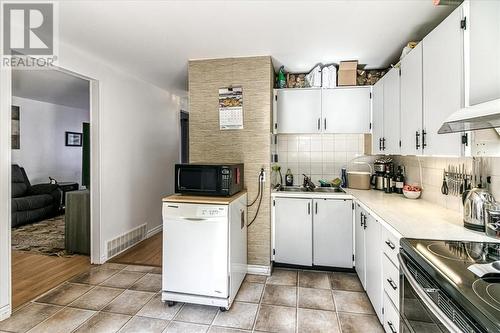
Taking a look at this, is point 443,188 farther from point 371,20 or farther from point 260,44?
point 260,44

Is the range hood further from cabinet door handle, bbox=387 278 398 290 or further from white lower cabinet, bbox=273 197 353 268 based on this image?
white lower cabinet, bbox=273 197 353 268

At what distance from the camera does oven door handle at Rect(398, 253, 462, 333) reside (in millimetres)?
894

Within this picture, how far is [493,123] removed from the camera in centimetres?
121

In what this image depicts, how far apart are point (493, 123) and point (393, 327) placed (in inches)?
50.7

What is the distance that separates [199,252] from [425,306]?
1.55 m

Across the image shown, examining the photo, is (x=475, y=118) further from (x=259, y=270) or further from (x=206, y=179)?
(x=259, y=270)

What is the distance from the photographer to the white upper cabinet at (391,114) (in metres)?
2.34

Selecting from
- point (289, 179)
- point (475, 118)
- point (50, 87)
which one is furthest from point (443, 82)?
point (50, 87)

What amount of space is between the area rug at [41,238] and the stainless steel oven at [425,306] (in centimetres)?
371

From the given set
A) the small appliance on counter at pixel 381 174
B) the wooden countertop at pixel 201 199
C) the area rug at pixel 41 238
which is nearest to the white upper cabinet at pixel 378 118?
the small appliance on counter at pixel 381 174

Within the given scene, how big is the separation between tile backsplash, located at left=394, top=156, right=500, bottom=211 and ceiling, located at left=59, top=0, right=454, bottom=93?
109cm

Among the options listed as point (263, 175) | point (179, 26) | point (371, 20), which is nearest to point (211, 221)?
point (263, 175)

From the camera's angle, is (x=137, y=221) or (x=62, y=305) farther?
(x=137, y=221)

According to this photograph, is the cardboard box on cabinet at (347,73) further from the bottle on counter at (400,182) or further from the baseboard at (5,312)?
the baseboard at (5,312)
